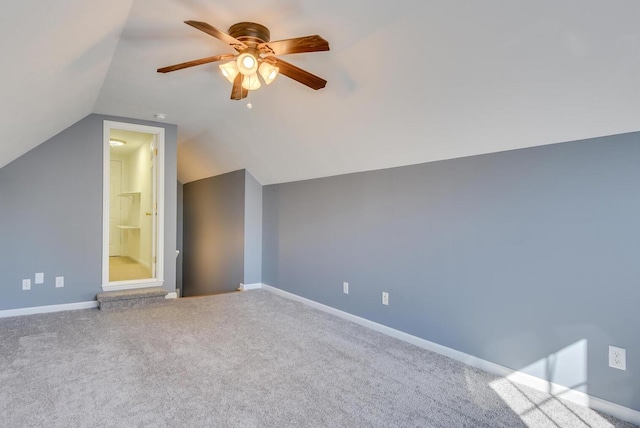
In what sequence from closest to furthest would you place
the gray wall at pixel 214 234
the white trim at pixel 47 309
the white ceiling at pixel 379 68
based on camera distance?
the white ceiling at pixel 379 68, the white trim at pixel 47 309, the gray wall at pixel 214 234

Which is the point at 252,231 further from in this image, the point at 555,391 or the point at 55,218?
the point at 555,391

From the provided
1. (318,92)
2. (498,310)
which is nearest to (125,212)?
(318,92)

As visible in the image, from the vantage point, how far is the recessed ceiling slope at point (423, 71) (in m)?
1.86

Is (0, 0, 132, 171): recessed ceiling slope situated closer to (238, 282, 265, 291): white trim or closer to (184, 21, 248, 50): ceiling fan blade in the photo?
(184, 21, 248, 50): ceiling fan blade

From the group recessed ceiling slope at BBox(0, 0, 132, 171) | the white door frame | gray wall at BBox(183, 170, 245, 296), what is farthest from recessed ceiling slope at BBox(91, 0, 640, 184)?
gray wall at BBox(183, 170, 245, 296)

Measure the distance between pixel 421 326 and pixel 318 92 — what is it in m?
2.26

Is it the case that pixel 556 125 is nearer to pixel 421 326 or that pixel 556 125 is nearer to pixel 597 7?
pixel 597 7

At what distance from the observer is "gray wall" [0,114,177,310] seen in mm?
3938

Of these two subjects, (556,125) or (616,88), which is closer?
(616,88)

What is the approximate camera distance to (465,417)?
206cm

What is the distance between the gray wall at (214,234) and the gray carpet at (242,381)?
2.07 meters

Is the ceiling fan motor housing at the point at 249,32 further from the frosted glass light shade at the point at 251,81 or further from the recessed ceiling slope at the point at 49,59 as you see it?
the recessed ceiling slope at the point at 49,59

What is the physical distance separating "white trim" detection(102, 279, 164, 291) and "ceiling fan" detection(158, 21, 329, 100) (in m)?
3.07

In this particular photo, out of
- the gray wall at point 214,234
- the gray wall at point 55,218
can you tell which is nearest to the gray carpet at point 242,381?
the gray wall at point 55,218
